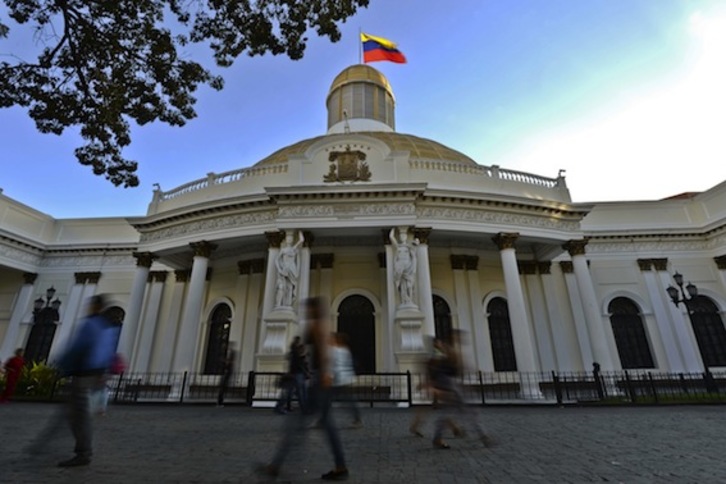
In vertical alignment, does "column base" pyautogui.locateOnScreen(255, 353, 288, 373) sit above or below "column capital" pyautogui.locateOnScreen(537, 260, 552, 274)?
below

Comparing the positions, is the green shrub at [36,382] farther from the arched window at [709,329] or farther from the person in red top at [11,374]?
the arched window at [709,329]

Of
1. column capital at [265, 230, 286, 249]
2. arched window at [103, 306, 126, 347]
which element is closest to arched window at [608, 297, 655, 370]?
column capital at [265, 230, 286, 249]

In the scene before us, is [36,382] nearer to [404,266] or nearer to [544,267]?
[404,266]

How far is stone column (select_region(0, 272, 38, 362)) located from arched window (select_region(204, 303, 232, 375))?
11.3m

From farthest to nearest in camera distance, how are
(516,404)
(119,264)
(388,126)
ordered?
(388,126), (119,264), (516,404)

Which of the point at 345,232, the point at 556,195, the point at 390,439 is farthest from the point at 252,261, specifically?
the point at 556,195

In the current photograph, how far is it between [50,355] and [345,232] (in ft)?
56.8

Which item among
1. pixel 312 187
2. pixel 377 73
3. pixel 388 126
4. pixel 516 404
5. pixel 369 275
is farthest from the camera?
pixel 377 73

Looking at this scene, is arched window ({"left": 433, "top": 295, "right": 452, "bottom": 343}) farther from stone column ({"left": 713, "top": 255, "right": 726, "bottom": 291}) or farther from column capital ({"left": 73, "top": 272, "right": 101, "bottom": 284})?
column capital ({"left": 73, "top": 272, "right": 101, "bottom": 284})

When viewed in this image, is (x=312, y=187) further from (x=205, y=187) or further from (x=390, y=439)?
(x=390, y=439)

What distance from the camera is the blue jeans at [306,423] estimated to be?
10.7 feet

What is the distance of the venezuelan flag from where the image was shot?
24062 mm

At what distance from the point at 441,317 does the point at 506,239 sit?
4.57 m

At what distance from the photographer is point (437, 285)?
17406mm
